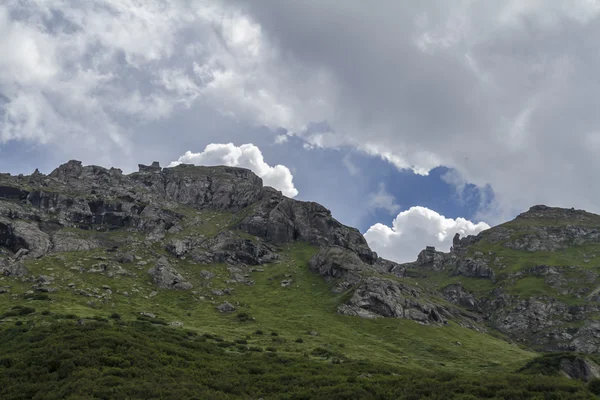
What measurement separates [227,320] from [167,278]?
1609 inches

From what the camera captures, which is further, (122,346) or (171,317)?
(171,317)

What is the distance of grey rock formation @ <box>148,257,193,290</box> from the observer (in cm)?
13150

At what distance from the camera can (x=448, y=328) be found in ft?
398

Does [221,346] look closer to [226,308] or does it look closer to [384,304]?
[226,308]

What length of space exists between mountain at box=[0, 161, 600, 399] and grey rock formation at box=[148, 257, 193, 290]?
A: 1.91ft

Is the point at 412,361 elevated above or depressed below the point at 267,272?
below

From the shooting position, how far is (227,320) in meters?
105

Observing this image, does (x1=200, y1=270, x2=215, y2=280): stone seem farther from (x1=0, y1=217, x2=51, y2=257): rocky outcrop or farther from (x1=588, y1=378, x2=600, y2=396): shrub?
(x1=588, y1=378, x2=600, y2=396): shrub

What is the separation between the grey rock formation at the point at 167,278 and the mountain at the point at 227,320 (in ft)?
1.91

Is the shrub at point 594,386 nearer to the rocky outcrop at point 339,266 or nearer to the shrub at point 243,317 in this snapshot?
the shrub at point 243,317

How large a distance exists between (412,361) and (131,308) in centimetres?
7493

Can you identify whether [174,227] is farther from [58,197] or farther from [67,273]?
[67,273]

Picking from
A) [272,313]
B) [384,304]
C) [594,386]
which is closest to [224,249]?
[272,313]

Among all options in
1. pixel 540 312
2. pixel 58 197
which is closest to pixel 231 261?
pixel 58 197
